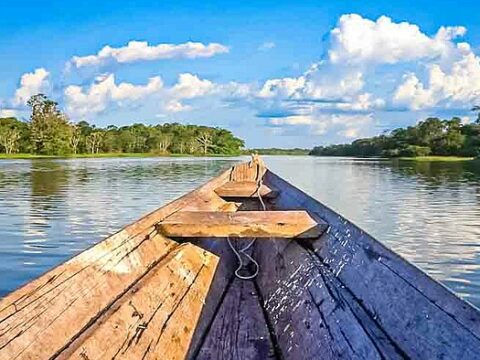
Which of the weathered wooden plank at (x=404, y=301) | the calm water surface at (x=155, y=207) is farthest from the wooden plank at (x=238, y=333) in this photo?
the calm water surface at (x=155, y=207)

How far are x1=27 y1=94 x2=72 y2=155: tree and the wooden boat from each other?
86596mm

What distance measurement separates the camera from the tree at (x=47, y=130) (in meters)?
86.1

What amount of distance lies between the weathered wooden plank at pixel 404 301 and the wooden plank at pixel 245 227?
48 centimetres

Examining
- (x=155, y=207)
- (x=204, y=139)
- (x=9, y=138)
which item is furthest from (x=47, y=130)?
(x=155, y=207)

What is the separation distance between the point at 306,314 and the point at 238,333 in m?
0.61

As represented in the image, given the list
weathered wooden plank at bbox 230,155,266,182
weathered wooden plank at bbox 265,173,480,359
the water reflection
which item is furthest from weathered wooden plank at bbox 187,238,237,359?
weathered wooden plank at bbox 230,155,266,182

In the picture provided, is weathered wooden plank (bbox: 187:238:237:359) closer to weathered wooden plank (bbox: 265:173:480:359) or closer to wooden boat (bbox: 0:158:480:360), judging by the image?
wooden boat (bbox: 0:158:480:360)

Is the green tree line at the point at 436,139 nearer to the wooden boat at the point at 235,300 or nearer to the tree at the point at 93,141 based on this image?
the tree at the point at 93,141

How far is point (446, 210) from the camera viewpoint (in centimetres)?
1592

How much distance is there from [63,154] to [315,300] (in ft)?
303

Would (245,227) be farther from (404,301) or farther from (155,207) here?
(155,207)

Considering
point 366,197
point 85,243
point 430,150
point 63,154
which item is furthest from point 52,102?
point 85,243

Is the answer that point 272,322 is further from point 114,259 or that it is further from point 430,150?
point 430,150

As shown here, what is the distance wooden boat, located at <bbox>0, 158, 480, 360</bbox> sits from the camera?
1.79 metres
